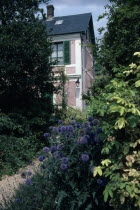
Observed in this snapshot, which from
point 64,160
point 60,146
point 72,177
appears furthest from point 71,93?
point 64,160

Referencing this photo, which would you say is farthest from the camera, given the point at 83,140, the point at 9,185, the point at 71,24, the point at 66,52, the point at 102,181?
the point at 71,24

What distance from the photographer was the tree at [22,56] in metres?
7.64

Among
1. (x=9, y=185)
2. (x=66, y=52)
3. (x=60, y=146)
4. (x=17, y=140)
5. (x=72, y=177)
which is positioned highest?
(x=66, y=52)

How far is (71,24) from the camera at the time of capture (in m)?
16.8

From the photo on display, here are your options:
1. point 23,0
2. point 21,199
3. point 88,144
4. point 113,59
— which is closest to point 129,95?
point 88,144

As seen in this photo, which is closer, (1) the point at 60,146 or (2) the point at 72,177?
(2) the point at 72,177

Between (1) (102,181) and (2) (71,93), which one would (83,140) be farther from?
(2) (71,93)

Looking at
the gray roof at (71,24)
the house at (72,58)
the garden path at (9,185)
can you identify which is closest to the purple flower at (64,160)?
the garden path at (9,185)

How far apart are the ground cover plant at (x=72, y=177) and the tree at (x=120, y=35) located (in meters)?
5.36

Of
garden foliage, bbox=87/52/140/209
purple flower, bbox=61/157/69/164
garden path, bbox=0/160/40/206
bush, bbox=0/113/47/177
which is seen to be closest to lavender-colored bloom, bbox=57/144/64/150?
purple flower, bbox=61/157/69/164

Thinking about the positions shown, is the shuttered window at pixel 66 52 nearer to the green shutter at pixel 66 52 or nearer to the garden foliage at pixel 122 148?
the green shutter at pixel 66 52

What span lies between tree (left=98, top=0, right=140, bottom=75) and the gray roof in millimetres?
6265

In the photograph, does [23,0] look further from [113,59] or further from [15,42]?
[113,59]

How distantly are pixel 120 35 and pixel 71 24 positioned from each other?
877cm
